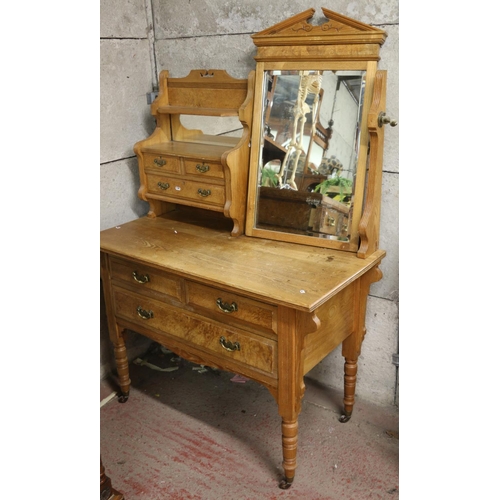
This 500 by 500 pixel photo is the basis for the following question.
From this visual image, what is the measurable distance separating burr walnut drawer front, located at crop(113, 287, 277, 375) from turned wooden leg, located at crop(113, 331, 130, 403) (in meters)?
0.18

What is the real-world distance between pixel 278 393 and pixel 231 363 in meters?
0.23

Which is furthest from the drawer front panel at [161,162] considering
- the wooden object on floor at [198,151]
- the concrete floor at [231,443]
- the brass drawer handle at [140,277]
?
the concrete floor at [231,443]

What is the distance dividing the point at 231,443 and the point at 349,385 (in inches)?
25.1

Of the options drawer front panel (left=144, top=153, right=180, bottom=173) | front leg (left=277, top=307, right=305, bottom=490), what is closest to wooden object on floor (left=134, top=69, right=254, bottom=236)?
drawer front panel (left=144, top=153, right=180, bottom=173)

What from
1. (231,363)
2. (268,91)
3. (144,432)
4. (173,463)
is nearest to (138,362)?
(144,432)

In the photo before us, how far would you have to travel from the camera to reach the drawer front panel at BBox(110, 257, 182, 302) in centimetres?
234

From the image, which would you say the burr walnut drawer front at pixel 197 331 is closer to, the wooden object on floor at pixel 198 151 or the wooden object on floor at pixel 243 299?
the wooden object on floor at pixel 243 299

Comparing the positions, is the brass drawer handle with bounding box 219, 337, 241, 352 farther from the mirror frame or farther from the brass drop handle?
the brass drop handle

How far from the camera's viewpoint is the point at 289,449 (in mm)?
2246

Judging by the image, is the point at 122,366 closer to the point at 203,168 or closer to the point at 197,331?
the point at 197,331

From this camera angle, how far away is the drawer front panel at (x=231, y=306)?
6.68 feet

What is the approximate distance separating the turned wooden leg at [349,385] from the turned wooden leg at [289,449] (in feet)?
1.66

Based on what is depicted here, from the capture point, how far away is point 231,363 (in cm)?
224

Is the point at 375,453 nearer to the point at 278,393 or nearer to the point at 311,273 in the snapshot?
the point at 278,393
